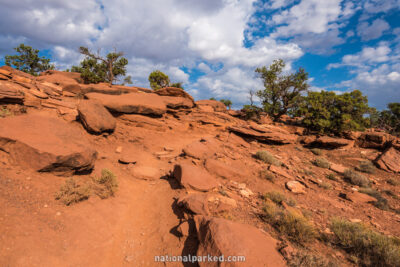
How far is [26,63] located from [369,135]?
5255cm

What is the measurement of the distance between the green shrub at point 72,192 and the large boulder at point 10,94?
7130mm

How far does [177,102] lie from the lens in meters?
17.1

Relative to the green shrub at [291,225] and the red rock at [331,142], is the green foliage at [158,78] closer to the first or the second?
the red rock at [331,142]

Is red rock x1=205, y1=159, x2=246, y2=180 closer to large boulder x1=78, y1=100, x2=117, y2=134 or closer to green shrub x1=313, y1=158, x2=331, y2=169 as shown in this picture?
large boulder x1=78, y1=100, x2=117, y2=134

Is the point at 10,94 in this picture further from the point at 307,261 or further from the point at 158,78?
the point at 158,78

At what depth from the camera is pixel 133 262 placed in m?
3.68

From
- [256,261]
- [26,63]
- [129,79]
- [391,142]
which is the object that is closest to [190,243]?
[256,261]

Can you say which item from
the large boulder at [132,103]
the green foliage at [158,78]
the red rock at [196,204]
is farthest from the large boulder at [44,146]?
the green foliage at [158,78]

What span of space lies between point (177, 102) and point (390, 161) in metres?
18.6

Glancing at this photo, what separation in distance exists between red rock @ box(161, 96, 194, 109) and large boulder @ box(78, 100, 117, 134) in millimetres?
7111

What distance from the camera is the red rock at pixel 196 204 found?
4.40 metres

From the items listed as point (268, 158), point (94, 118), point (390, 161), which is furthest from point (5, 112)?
point (390, 161)

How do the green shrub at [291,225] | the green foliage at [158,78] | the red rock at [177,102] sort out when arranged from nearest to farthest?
1. the green shrub at [291,225]
2. the red rock at [177,102]
3. the green foliage at [158,78]

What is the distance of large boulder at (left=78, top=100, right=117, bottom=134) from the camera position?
8.96 m
